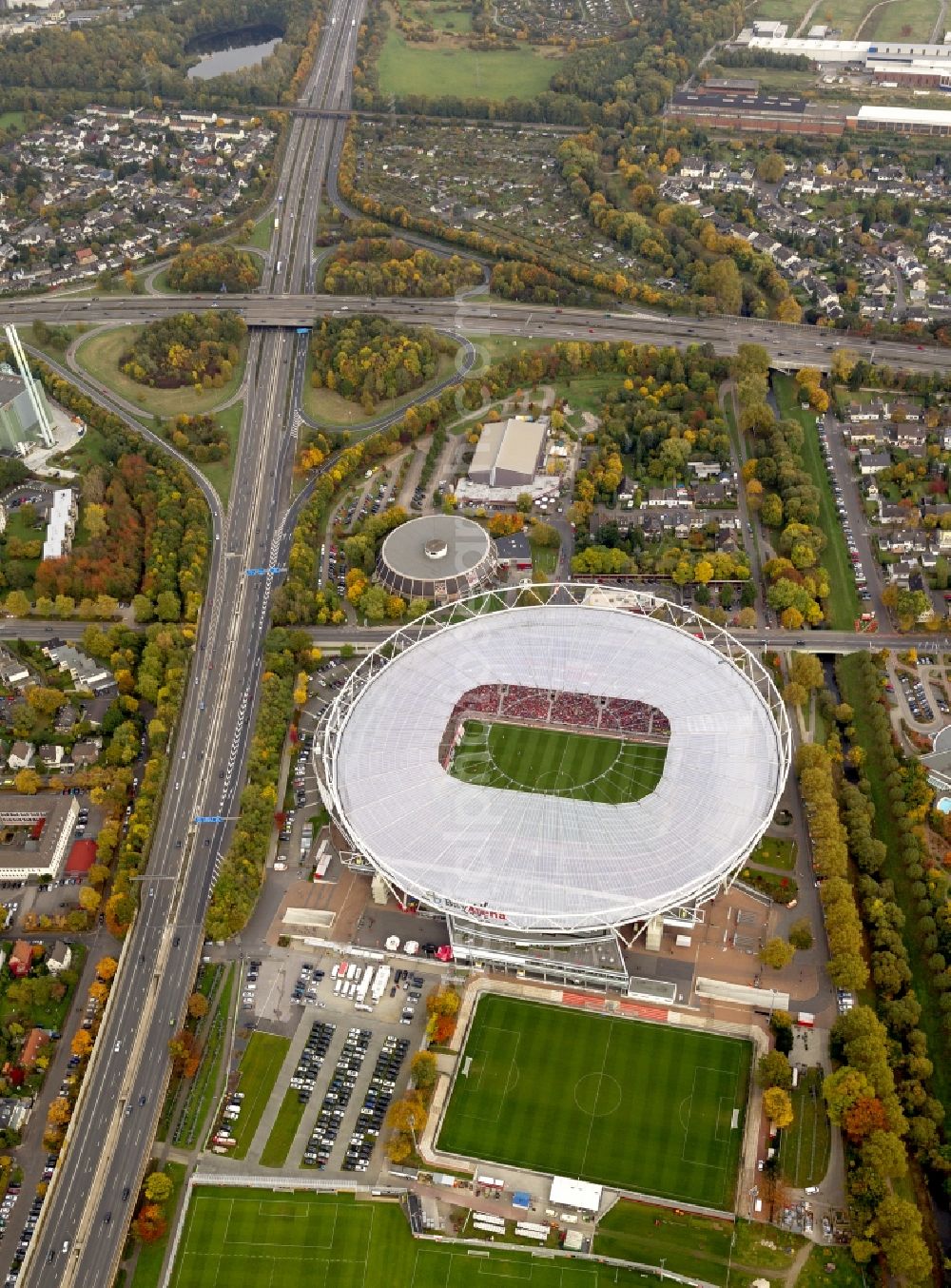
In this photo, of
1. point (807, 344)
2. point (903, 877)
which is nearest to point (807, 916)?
point (903, 877)

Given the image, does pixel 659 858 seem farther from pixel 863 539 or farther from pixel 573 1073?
pixel 863 539

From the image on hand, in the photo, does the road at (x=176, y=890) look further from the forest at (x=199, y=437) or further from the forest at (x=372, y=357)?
the forest at (x=372, y=357)

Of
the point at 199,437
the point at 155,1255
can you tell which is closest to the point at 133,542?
the point at 199,437

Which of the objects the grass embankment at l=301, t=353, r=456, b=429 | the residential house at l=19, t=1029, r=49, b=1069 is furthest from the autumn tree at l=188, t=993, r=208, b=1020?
the grass embankment at l=301, t=353, r=456, b=429

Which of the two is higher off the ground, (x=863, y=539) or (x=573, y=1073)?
(x=863, y=539)

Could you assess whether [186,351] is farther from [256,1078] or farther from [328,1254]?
[328,1254]

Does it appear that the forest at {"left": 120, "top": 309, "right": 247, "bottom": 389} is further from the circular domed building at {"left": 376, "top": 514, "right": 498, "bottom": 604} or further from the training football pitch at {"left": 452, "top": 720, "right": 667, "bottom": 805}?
the training football pitch at {"left": 452, "top": 720, "right": 667, "bottom": 805}

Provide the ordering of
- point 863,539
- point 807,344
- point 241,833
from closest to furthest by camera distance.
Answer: point 241,833 → point 863,539 → point 807,344
